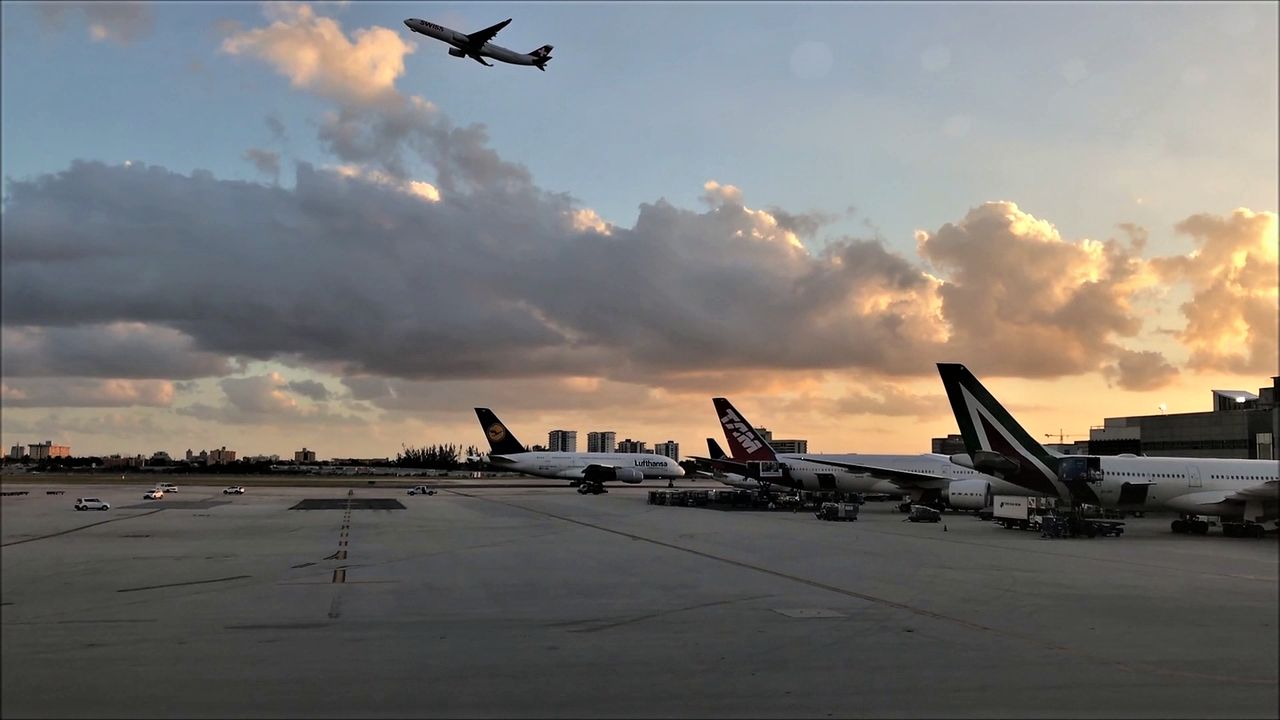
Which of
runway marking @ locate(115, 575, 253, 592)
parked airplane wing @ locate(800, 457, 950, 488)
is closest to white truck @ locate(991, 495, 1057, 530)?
parked airplane wing @ locate(800, 457, 950, 488)

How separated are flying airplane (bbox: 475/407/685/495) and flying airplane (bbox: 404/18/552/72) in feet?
234

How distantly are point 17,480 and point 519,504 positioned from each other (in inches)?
2497

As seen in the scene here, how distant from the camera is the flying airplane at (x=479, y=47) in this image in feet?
141

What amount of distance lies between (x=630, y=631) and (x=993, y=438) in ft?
113

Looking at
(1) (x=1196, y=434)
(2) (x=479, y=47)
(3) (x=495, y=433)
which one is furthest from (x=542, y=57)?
(3) (x=495, y=433)

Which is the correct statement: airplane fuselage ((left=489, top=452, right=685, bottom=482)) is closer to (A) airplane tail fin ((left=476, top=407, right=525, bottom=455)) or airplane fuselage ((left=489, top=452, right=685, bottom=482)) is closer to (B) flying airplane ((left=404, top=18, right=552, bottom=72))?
(A) airplane tail fin ((left=476, top=407, right=525, bottom=455))

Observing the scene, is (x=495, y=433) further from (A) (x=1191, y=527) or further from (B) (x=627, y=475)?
(A) (x=1191, y=527)

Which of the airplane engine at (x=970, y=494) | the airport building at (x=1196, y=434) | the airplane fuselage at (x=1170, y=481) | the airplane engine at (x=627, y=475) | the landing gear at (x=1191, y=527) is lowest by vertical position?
the airplane engine at (x=627, y=475)

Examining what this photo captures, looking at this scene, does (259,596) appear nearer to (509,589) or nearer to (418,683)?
(509,589)

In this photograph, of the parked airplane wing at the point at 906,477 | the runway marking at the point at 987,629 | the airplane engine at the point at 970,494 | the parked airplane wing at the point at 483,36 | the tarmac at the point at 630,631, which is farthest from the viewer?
the parked airplane wing at the point at 906,477

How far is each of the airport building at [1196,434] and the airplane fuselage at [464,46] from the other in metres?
44.2

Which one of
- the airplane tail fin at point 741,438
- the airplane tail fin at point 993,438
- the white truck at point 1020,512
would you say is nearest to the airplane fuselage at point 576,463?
the airplane tail fin at point 741,438

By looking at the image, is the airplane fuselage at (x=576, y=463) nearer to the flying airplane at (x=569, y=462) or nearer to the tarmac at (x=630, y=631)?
the flying airplane at (x=569, y=462)

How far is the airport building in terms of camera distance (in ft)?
182
